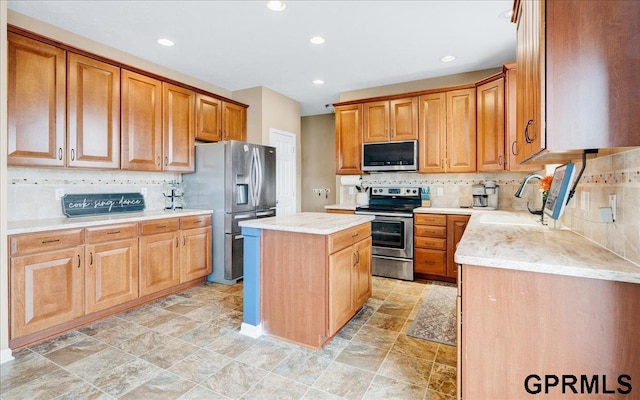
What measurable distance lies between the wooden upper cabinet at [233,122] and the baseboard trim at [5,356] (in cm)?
300

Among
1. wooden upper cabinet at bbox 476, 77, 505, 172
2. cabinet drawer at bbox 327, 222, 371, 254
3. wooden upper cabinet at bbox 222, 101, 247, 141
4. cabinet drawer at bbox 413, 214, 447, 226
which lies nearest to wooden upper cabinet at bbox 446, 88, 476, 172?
wooden upper cabinet at bbox 476, 77, 505, 172

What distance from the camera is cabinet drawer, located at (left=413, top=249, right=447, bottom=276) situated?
3838 mm

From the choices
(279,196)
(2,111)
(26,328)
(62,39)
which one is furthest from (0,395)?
(279,196)

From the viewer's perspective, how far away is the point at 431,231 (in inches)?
153

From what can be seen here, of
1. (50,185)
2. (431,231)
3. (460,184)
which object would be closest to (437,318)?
(431,231)

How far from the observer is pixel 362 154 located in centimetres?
452

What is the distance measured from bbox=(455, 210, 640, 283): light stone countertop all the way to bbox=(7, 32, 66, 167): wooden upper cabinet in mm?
3179

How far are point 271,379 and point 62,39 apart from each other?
3.44 m

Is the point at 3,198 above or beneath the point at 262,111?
beneath

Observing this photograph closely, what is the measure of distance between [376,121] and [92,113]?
3.27 metres

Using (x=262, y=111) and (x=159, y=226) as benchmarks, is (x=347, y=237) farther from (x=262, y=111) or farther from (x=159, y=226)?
(x=262, y=111)

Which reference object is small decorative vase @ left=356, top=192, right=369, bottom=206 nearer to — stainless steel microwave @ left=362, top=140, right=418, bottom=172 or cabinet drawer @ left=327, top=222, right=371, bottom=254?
stainless steel microwave @ left=362, top=140, right=418, bottom=172

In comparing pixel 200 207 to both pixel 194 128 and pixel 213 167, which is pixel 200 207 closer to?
pixel 213 167

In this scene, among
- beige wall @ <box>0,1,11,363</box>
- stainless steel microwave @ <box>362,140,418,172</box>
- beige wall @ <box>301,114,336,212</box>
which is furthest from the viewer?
beige wall @ <box>301,114,336,212</box>
